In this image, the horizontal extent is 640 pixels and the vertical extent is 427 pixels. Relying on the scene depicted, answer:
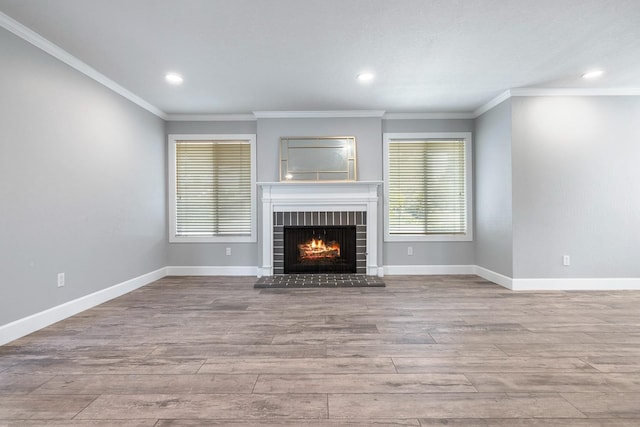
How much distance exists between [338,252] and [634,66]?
4041mm

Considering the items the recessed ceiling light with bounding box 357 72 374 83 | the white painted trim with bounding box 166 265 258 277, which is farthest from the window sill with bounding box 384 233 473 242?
the recessed ceiling light with bounding box 357 72 374 83

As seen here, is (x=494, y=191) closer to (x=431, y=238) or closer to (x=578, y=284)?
(x=431, y=238)

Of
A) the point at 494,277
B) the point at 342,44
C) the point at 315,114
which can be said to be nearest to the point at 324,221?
the point at 315,114

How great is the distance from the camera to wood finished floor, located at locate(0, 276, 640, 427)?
1.63m

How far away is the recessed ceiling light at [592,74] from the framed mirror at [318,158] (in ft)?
→ 9.10

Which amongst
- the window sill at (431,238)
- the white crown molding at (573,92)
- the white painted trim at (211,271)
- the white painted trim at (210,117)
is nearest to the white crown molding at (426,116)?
the white crown molding at (573,92)

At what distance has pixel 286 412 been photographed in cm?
164

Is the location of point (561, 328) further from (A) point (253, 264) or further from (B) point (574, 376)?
(A) point (253, 264)

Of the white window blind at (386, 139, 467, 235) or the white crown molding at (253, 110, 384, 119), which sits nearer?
the white crown molding at (253, 110, 384, 119)

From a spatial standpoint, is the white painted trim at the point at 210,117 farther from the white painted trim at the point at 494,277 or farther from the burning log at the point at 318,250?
the white painted trim at the point at 494,277

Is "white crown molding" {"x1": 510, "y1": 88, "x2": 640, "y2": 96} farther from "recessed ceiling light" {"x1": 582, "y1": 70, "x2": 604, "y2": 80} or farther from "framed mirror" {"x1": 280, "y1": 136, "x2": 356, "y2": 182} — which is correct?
"framed mirror" {"x1": 280, "y1": 136, "x2": 356, "y2": 182}

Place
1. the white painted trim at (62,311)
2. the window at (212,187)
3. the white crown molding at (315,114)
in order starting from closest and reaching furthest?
the white painted trim at (62,311), the white crown molding at (315,114), the window at (212,187)

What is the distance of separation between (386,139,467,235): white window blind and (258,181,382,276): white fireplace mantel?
1.32 feet

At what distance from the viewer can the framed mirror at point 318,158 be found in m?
4.98
